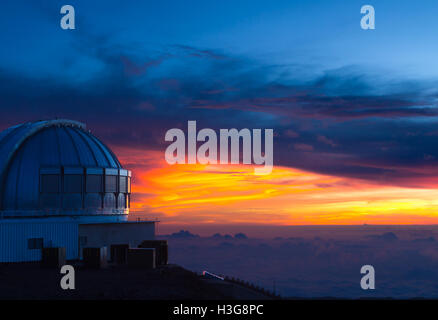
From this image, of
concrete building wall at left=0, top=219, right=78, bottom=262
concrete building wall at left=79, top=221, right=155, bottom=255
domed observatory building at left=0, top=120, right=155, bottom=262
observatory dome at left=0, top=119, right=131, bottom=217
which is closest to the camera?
concrete building wall at left=0, top=219, right=78, bottom=262

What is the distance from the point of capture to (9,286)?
28.4 m

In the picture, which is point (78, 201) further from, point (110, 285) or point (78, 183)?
point (110, 285)

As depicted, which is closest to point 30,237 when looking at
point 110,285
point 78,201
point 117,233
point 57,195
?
point 57,195

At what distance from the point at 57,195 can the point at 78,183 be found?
1979 mm

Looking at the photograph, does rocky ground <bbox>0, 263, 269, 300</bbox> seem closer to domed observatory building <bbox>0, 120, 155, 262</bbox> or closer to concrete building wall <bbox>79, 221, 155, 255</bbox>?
domed observatory building <bbox>0, 120, 155, 262</bbox>

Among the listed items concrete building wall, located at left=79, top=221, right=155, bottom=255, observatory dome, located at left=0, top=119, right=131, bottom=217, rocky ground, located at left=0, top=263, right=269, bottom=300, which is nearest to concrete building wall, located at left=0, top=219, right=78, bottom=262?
concrete building wall, located at left=79, top=221, right=155, bottom=255

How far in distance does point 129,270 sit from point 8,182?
14191 millimetres

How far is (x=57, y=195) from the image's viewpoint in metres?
42.4

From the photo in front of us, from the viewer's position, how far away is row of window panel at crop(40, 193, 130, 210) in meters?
42.1

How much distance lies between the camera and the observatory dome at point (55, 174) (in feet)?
137

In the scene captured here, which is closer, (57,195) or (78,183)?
(57,195)

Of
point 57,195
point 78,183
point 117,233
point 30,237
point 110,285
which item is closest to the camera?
A: point 110,285
